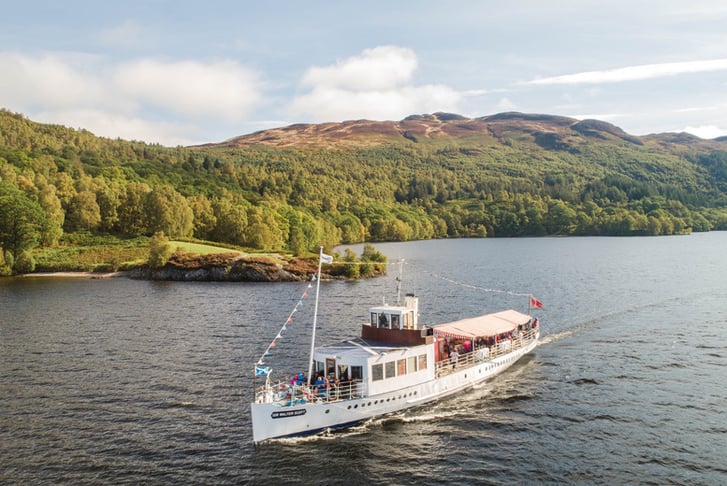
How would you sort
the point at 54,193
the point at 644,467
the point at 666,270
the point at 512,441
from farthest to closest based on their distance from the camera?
the point at 54,193
the point at 666,270
the point at 512,441
the point at 644,467

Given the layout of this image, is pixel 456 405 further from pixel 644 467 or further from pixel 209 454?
pixel 209 454

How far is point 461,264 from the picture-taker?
154250 mm

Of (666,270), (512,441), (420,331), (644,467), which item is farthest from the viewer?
(666,270)

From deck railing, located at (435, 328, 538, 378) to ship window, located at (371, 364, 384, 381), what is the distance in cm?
626

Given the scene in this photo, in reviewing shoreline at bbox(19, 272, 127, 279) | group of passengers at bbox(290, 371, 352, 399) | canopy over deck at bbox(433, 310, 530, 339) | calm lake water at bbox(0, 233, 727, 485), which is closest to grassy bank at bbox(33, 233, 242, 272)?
shoreline at bbox(19, 272, 127, 279)

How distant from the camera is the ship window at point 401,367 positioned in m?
42.0

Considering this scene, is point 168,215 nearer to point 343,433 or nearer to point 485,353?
point 485,353

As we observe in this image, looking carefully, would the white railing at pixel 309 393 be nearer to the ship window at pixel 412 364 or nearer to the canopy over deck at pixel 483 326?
the ship window at pixel 412 364

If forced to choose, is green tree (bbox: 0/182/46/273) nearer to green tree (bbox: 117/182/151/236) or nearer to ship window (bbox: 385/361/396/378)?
green tree (bbox: 117/182/151/236)

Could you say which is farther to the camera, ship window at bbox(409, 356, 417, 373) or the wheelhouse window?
the wheelhouse window

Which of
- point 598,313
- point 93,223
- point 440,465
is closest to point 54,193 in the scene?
point 93,223

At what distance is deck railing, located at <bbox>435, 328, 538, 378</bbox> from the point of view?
46.9m

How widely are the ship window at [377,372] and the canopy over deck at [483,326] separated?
10696 mm

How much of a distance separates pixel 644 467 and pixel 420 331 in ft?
55.4
